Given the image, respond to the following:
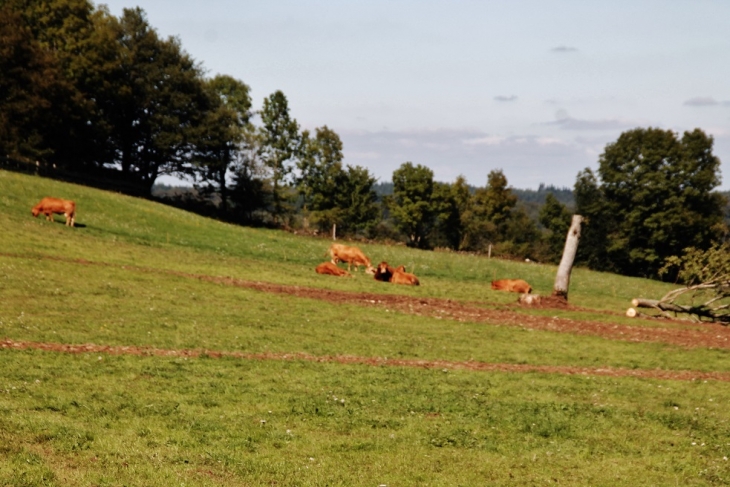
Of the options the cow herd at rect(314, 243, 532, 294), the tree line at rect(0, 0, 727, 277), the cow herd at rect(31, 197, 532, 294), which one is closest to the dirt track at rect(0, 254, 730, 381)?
the cow herd at rect(314, 243, 532, 294)

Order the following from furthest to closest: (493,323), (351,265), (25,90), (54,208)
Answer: (25,90)
(351,265)
(54,208)
(493,323)

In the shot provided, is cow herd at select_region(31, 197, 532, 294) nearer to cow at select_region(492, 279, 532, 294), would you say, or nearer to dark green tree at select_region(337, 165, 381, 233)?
cow at select_region(492, 279, 532, 294)

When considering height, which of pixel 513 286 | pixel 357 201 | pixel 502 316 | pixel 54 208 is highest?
pixel 357 201

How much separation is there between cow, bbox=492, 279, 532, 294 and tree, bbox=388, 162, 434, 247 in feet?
197

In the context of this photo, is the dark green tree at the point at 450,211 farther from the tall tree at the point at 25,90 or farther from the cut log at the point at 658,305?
the cut log at the point at 658,305

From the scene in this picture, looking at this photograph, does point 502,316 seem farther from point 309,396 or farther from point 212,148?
point 212,148

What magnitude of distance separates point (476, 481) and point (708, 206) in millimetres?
76686

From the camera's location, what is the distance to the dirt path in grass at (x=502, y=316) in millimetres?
23484

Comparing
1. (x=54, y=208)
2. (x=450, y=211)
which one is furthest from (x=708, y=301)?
(x=450, y=211)

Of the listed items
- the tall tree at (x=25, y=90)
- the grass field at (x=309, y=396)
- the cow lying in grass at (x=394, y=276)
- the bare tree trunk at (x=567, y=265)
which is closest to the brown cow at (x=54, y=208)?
the grass field at (x=309, y=396)

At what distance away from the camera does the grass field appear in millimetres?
9414

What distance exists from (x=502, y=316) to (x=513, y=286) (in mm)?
9664

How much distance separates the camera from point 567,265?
31.3 metres

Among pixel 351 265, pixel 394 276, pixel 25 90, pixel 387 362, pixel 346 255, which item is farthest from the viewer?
pixel 25 90
